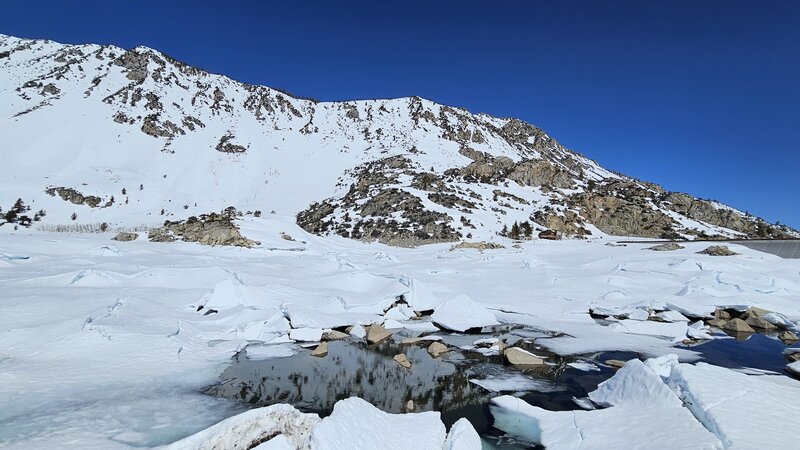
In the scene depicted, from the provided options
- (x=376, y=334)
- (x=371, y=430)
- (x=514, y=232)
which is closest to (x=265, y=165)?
(x=514, y=232)

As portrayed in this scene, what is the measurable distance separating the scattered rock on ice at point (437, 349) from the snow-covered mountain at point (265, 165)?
3537 cm

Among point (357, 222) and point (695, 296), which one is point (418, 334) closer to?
point (695, 296)

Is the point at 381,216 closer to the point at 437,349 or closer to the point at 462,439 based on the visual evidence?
the point at 437,349

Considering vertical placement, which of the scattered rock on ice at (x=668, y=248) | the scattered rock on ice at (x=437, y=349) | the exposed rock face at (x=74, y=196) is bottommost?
the scattered rock on ice at (x=437, y=349)

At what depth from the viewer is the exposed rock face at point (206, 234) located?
A: 37375 mm

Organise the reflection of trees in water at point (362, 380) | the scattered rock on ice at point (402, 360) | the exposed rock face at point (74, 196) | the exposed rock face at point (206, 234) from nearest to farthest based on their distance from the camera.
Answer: the reflection of trees in water at point (362, 380) → the scattered rock on ice at point (402, 360) → the exposed rock face at point (206, 234) → the exposed rock face at point (74, 196)

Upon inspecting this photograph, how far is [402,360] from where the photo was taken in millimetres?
14250

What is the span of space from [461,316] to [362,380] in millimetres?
7816

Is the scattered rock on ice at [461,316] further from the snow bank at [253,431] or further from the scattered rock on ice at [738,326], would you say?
the snow bank at [253,431]

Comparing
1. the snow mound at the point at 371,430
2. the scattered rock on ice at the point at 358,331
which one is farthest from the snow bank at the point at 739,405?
the scattered rock on ice at the point at 358,331

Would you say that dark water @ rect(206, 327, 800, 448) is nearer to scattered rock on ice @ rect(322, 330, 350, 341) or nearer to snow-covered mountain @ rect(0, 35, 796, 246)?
→ scattered rock on ice @ rect(322, 330, 350, 341)

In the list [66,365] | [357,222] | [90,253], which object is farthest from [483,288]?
[357,222]

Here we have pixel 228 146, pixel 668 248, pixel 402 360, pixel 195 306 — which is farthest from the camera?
pixel 228 146

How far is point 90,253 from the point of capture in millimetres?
25031
